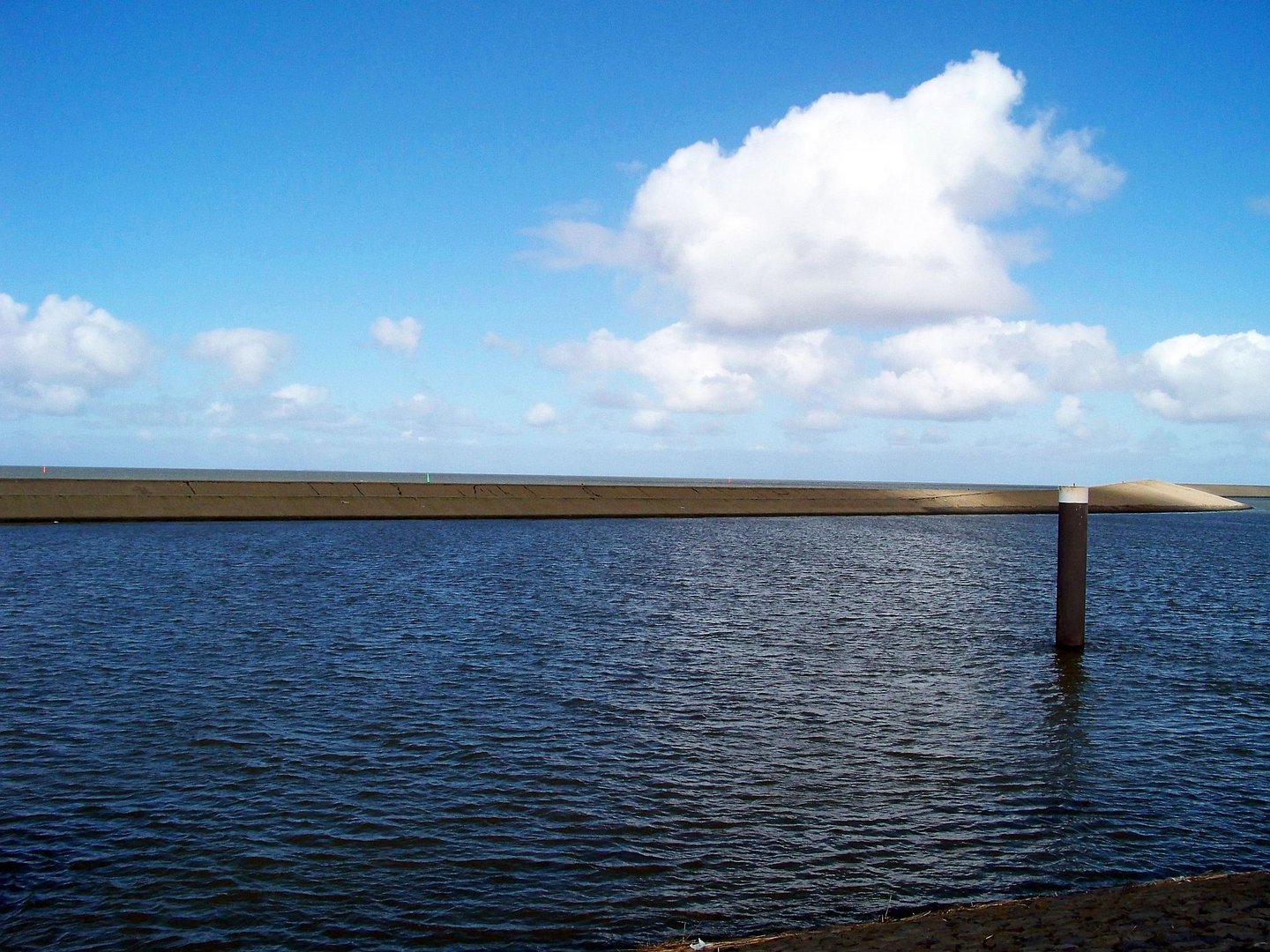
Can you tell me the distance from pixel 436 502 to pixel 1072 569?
208ft

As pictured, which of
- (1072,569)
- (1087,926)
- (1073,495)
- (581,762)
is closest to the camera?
(1087,926)

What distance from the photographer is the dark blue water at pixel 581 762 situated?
9117mm

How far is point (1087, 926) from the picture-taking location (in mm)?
7473

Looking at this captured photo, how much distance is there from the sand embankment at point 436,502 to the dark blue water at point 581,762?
36.9m

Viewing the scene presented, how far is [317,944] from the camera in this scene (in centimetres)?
823

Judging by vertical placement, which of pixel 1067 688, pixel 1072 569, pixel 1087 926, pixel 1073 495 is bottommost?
pixel 1067 688

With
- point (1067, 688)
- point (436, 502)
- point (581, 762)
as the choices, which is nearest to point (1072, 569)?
point (1067, 688)

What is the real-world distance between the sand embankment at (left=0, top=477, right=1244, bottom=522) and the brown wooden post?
58231 mm

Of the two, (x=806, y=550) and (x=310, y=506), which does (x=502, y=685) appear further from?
(x=310, y=506)

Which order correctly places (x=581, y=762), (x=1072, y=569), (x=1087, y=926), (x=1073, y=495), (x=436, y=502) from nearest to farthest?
1. (x=1087, y=926)
2. (x=581, y=762)
3. (x=1072, y=569)
4. (x=1073, y=495)
5. (x=436, y=502)

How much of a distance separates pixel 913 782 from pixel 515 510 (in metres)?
68.6

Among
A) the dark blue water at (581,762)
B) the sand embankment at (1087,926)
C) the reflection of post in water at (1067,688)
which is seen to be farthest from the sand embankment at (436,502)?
the sand embankment at (1087,926)

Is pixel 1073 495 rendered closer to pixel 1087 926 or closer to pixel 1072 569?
pixel 1072 569

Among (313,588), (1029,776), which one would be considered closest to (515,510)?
(313,588)
